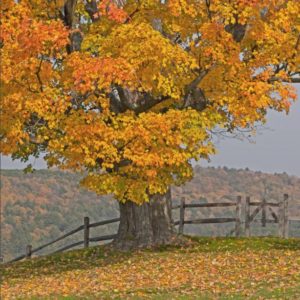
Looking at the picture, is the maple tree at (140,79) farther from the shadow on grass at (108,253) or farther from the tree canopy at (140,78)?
the shadow on grass at (108,253)

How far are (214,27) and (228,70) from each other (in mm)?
1456

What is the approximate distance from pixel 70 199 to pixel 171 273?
89276 millimetres

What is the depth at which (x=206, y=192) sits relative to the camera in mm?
122625

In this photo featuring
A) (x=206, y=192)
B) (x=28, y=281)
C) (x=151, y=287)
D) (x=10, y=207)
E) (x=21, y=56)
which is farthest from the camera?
(x=206, y=192)

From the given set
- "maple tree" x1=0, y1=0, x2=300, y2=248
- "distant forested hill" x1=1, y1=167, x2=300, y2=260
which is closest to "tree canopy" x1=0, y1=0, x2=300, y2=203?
"maple tree" x1=0, y1=0, x2=300, y2=248

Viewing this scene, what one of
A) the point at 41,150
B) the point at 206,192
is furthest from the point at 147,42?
the point at 206,192

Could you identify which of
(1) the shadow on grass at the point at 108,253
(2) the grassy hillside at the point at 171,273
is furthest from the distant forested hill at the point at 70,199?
(2) the grassy hillside at the point at 171,273

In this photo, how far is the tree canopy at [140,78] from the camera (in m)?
23.7

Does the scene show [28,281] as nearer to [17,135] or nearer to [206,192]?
[17,135]

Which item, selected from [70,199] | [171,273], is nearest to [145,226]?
[171,273]

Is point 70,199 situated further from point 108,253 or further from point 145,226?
point 145,226

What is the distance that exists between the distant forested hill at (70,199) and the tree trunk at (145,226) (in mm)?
53102

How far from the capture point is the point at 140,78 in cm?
2447

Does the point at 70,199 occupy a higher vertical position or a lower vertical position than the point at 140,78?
lower
